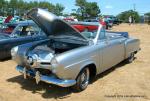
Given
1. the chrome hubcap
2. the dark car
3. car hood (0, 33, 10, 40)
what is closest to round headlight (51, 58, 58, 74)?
the chrome hubcap

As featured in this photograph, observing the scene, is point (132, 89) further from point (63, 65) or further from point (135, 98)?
point (63, 65)

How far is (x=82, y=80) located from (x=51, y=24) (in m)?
1.43

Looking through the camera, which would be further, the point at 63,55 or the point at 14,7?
the point at 14,7

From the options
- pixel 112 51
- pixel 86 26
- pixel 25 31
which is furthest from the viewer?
pixel 25 31

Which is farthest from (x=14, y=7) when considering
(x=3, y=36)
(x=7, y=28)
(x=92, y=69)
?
(x=92, y=69)

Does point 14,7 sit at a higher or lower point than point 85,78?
higher

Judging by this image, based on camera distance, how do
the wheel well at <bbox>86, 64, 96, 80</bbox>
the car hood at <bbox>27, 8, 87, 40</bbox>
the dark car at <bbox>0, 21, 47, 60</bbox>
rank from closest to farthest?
the car hood at <bbox>27, 8, 87, 40</bbox> → the wheel well at <bbox>86, 64, 96, 80</bbox> → the dark car at <bbox>0, 21, 47, 60</bbox>

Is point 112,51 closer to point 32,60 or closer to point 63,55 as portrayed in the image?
point 63,55

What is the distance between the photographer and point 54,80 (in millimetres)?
5504

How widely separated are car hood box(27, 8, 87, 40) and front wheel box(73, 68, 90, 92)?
0.81m

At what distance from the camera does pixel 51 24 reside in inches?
238

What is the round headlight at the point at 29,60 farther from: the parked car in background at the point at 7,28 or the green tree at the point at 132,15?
the green tree at the point at 132,15

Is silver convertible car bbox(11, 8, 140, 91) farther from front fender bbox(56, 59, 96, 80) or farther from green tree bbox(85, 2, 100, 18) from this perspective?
green tree bbox(85, 2, 100, 18)

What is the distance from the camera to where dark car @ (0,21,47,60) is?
9.18 metres
